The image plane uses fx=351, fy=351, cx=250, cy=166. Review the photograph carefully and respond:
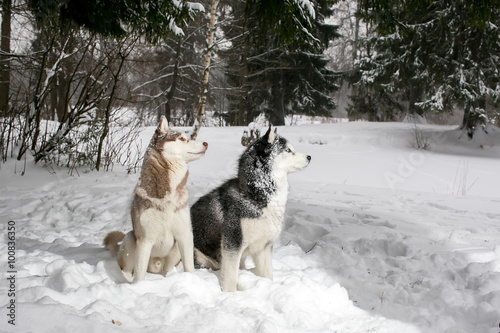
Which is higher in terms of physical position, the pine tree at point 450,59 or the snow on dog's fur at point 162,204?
the pine tree at point 450,59

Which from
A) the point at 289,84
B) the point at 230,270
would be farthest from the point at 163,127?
the point at 289,84

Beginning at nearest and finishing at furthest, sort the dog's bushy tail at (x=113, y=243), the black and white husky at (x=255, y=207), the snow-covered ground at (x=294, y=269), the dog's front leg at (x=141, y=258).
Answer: the snow-covered ground at (x=294, y=269) < the dog's front leg at (x=141, y=258) < the black and white husky at (x=255, y=207) < the dog's bushy tail at (x=113, y=243)

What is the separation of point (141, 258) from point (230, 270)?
746mm

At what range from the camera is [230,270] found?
301cm

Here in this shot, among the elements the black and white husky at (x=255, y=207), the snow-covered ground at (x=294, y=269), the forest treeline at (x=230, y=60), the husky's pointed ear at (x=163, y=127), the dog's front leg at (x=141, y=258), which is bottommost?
the snow-covered ground at (x=294, y=269)

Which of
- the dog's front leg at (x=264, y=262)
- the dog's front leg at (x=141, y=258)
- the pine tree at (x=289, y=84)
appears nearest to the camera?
the dog's front leg at (x=141, y=258)

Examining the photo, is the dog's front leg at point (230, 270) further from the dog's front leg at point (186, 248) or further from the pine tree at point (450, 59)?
the pine tree at point (450, 59)

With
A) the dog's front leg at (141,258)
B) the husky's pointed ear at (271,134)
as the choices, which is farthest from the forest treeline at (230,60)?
the dog's front leg at (141,258)

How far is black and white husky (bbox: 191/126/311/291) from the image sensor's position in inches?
119

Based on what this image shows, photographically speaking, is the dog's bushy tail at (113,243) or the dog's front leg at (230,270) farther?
the dog's bushy tail at (113,243)

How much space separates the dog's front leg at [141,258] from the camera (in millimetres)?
2816

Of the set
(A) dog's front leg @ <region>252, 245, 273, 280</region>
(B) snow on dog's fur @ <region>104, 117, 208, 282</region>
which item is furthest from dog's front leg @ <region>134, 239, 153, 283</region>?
(A) dog's front leg @ <region>252, 245, 273, 280</region>

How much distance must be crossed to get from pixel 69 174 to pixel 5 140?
1828 millimetres

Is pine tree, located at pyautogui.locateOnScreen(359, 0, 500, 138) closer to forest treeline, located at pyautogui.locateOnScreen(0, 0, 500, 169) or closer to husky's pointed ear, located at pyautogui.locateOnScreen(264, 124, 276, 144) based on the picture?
forest treeline, located at pyautogui.locateOnScreen(0, 0, 500, 169)
